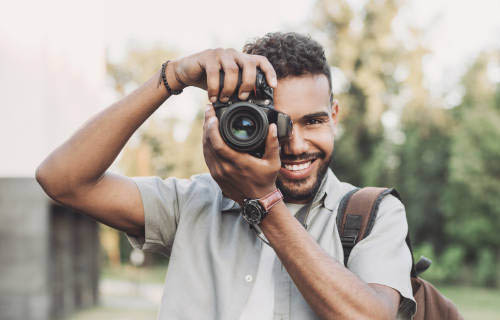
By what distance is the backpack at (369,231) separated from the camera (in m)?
1.90

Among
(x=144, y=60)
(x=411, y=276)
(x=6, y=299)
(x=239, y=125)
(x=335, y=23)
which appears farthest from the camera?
(x=144, y=60)

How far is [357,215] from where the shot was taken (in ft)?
6.33

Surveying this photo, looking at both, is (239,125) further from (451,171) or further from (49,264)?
(451,171)

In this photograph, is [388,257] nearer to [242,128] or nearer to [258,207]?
[258,207]

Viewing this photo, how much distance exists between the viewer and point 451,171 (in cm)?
2327

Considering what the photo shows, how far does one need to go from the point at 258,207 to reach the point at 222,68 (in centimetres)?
48

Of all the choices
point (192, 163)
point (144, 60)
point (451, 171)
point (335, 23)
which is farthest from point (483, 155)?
point (144, 60)

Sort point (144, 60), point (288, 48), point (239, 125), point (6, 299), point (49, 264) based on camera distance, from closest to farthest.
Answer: point (239, 125), point (288, 48), point (6, 299), point (49, 264), point (144, 60)

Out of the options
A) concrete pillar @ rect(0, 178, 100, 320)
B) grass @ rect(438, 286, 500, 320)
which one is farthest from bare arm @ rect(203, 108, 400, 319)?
grass @ rect(438, 286, 500, 320)

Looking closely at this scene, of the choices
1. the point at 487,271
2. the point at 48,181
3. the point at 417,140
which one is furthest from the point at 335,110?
→ the point at 417,140

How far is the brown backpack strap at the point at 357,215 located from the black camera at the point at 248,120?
395 millimetres

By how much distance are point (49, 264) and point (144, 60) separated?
2297 cm

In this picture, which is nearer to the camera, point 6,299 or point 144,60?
point 6,299

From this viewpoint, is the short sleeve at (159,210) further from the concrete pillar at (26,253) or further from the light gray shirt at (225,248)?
the concrete pillar at (26,253)
